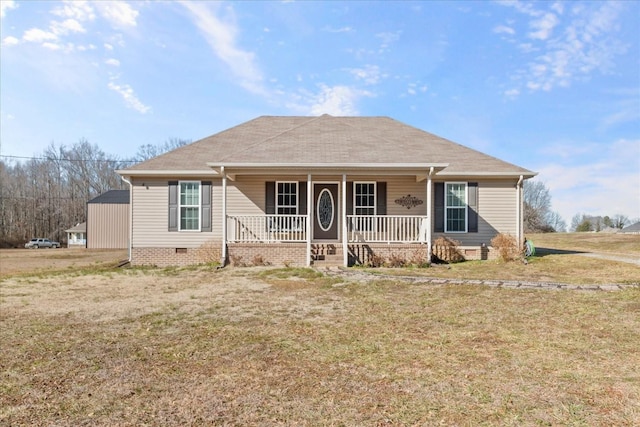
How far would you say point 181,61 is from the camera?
15.3m

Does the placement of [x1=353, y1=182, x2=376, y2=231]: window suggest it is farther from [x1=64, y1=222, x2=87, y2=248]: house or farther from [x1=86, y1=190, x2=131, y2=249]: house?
[x1=64, y1=222, x2=87, y2=248]: house

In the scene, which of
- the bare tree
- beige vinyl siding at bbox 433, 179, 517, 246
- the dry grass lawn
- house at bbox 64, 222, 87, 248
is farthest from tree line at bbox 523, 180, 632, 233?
house at bbox 64, 222, 87, 248

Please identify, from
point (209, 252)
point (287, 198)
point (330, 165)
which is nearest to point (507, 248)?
point (330, 165)

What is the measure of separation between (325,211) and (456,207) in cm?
454

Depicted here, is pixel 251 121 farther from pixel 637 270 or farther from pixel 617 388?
pixel 617 388

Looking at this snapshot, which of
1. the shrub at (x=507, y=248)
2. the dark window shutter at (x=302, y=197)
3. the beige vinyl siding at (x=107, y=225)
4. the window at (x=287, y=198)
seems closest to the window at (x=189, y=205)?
the window at (x=287, y=198)

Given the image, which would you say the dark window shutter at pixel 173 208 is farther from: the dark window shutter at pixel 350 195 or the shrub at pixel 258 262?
the dark window shutter at pixel 350 195

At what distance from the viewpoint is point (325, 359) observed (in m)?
4.02

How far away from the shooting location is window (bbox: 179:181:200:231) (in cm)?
1309

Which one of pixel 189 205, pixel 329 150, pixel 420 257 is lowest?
pixel 420 257

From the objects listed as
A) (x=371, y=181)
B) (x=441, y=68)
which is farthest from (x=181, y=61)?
(x=441, y=68)

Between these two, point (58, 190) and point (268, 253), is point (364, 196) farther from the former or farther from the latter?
point (58, 190)

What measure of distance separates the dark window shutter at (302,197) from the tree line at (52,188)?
3972 cm

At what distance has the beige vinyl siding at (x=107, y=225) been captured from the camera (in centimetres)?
3050
